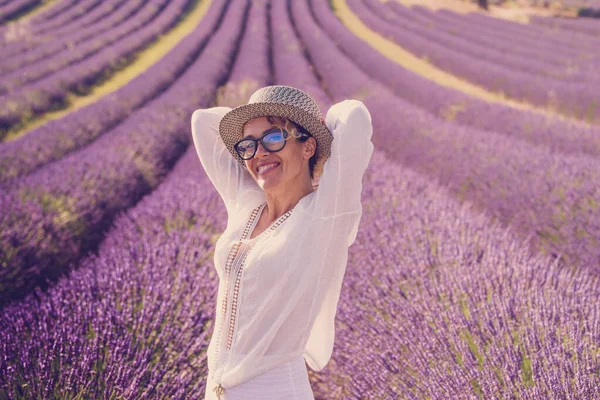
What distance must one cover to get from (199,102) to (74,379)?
5817 mm

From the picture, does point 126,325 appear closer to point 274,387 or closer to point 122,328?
point 122,328

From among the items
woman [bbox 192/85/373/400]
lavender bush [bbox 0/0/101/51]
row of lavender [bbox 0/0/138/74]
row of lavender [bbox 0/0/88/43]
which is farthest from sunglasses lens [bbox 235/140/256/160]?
row of lavender [bbox 0/0/88/43]

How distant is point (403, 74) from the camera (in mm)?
8578

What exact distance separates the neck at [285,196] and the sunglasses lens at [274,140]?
0.12 meters

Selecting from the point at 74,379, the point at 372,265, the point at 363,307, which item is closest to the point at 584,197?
the point at 372,265

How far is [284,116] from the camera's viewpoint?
1.04 m

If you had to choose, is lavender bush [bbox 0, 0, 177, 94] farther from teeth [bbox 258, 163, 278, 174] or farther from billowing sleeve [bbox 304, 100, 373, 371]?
billowing sleeve [bbox 304, 100, 373, 371]

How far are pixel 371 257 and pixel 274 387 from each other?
3.92 feet

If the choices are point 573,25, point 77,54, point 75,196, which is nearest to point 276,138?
point 75,196

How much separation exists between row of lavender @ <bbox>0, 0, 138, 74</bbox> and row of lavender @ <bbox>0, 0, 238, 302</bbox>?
6242mm

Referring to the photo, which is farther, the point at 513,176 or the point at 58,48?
the point at 58,48

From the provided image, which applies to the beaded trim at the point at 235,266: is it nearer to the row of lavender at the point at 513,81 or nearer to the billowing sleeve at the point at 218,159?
the billowing sleeve at the point at 218,159

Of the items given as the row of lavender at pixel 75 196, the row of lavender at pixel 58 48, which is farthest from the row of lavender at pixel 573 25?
the row of lavender at pixel 58 48

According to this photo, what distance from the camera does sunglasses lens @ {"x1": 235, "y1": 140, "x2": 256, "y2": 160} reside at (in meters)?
1.10
